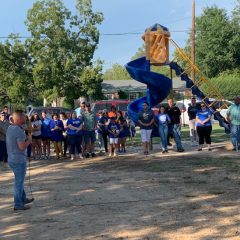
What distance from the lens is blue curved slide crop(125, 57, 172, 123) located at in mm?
17328

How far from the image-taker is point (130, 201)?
8.58 meters

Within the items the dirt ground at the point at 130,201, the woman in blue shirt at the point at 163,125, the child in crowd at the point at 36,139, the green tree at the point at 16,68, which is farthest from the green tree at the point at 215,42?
the dirt ground at the point at 130,201

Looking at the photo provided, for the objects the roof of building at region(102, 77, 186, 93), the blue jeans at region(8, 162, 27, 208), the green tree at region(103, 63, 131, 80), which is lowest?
the blue jeans at region(8, 162, 27, 208)

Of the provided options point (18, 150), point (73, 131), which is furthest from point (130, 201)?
point (73, 131)

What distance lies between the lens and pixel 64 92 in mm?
41312

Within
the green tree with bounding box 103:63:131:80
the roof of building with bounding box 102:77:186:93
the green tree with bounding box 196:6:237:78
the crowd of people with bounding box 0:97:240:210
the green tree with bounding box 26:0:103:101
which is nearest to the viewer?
the crowd of people with bounding box 0:97:240:210

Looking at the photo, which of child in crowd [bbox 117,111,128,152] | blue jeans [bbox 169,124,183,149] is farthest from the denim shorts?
blue jeans [bbox 169,124,183,149]

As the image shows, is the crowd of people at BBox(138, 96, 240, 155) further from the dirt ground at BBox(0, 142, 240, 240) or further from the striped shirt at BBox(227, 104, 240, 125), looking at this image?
the dirt ground at BBox(0, 142, 240, 240)

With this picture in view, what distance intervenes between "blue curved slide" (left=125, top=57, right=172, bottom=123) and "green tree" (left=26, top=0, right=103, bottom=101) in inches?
881

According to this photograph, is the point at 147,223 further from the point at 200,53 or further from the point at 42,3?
the point at 200,53

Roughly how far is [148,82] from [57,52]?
81.2 ft

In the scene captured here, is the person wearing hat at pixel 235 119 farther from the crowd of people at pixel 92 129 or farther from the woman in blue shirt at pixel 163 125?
the woman in blue shirt at pixel 163 125

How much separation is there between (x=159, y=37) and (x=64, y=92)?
24.2m

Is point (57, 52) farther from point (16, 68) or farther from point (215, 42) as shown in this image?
point (215, 42)
